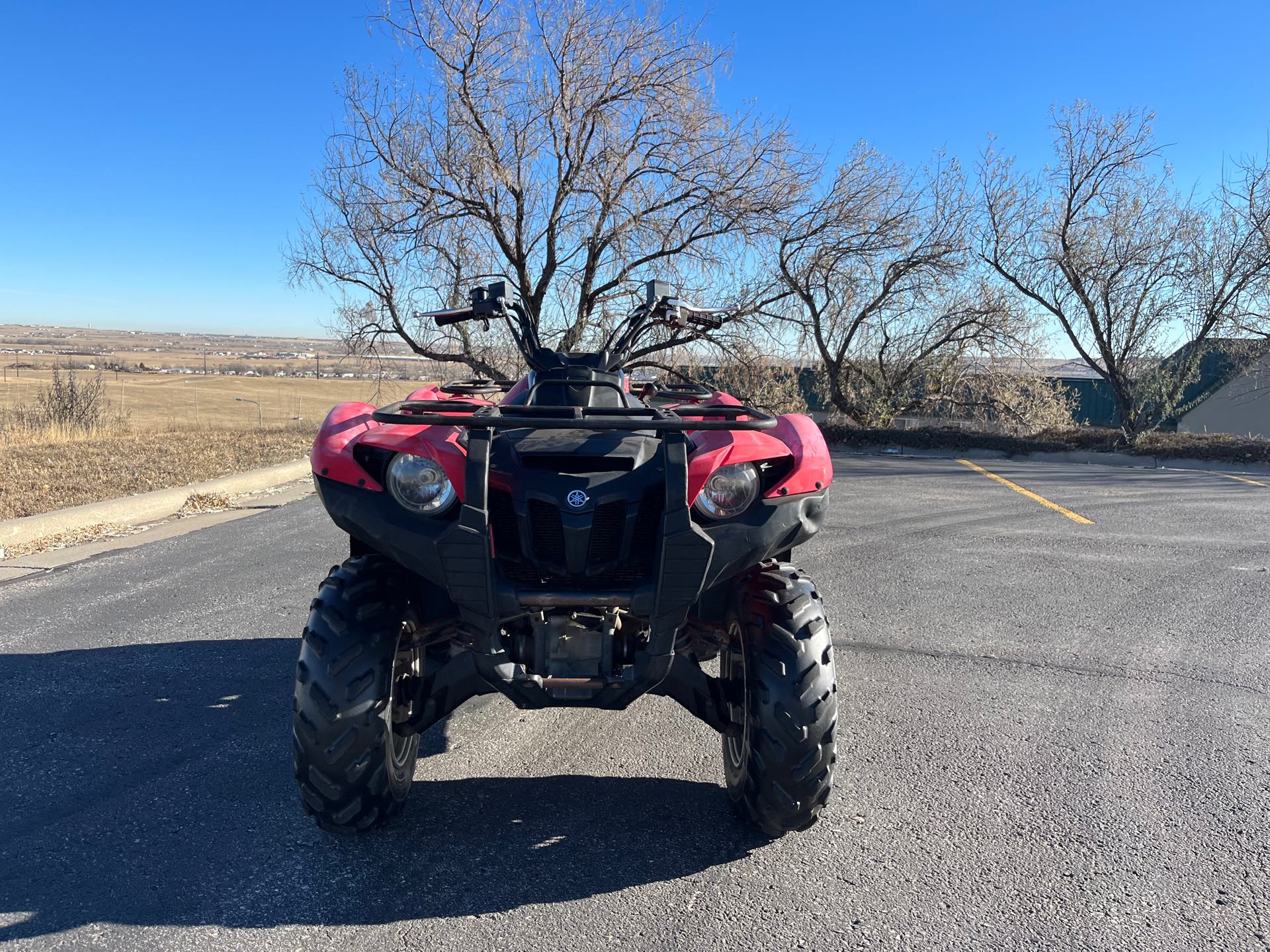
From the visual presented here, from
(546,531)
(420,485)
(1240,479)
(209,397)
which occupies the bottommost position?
(209,397)

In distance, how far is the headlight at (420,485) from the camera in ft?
8.73

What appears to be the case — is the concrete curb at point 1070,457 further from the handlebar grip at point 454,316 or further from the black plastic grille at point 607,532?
the black plastic grille at point 607,532

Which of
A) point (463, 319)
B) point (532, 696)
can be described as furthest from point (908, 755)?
point (463, 319)

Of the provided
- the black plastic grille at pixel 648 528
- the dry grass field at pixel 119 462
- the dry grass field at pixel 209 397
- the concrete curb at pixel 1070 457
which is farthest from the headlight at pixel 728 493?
the dry grass field at pixel 209 397

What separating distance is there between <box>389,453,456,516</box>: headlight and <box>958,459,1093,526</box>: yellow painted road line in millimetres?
7926

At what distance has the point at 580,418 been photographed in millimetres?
2744

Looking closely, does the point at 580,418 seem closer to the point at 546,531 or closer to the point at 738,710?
the point at 546,531

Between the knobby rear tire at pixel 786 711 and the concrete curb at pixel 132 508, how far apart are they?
6463 mm

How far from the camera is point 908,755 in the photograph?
11.6 feet

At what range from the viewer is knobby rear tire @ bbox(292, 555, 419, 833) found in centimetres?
265

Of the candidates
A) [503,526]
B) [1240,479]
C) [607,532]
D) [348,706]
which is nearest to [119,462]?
[348,706]

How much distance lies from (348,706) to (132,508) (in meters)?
6.80

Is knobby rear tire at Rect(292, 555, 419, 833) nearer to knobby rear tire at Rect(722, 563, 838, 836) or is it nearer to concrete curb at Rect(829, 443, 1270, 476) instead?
knobby rear tire at Rect(722, 563, 838, 836)

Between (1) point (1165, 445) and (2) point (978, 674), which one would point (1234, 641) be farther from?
(1) point (1165, 445)
